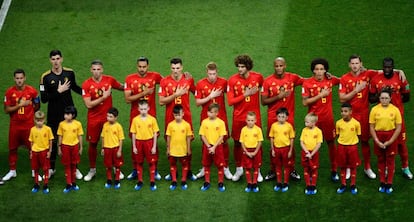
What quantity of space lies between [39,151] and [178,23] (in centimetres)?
622

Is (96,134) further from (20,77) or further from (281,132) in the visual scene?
(281,132)

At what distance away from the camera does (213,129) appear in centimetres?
1542

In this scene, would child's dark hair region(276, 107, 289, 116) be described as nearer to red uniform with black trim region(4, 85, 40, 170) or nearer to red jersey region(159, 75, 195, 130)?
red jersey region(159, 75, 195, 130)

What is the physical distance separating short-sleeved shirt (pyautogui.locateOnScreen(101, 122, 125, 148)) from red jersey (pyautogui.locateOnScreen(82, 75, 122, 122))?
0.38 metres

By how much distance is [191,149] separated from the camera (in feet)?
55.7

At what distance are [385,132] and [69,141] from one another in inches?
192

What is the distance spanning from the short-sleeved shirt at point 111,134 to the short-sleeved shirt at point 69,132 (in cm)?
41

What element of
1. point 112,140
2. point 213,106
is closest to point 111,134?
point 112,140

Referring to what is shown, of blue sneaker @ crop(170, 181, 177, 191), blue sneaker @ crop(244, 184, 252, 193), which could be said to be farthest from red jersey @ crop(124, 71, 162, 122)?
blue sneaker @ crop(244, 184, 252, 193)

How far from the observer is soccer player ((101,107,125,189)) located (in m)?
15.5

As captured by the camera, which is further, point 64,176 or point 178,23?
point 178,23

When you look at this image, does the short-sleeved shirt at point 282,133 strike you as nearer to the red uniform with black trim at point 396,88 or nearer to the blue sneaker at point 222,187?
the blue sneaker at point 222,187

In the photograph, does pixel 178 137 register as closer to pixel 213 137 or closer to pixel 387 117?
pixel 213 137

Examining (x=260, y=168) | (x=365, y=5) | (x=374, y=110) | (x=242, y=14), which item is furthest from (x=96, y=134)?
(x=365, y=5)
